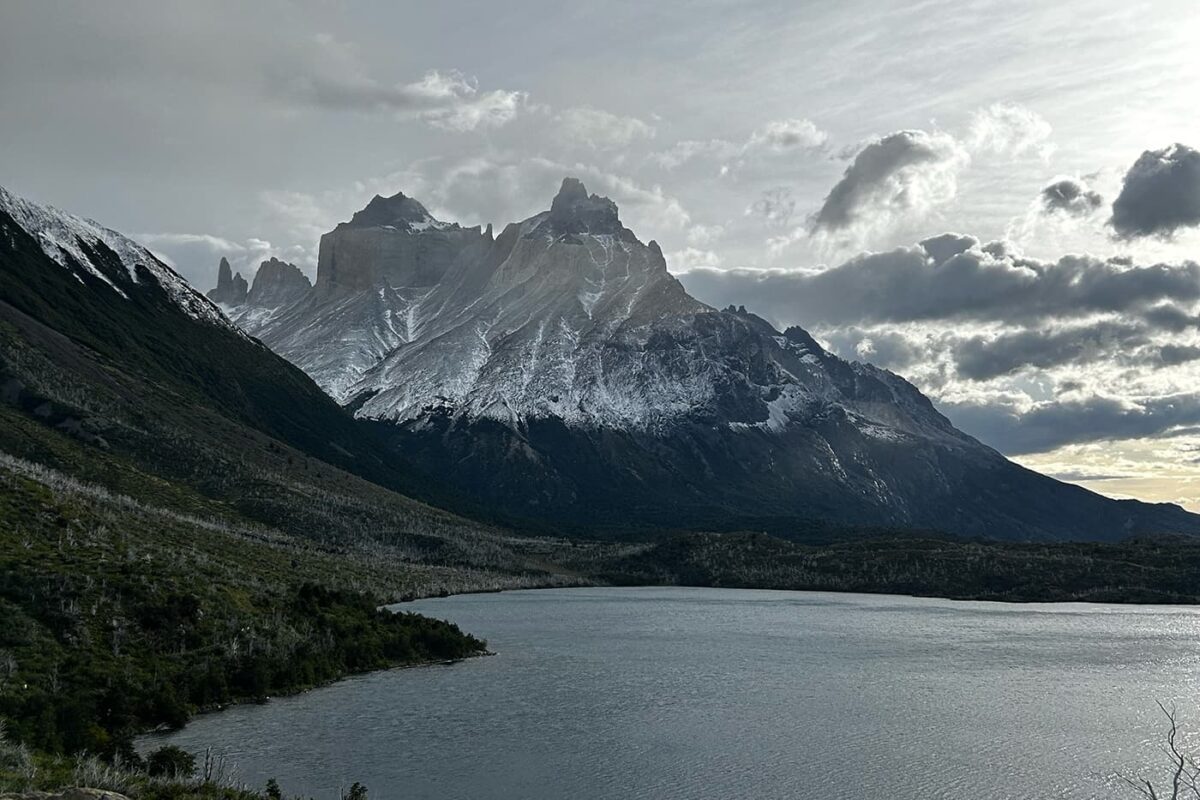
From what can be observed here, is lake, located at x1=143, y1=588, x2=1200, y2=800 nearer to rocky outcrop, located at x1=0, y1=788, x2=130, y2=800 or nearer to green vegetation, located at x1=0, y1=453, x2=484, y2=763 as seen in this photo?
green vegetation, located at x1=0, y1=453, x2=484, y2=763

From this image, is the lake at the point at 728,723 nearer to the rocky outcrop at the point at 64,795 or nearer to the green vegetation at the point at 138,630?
the green vegetation at the point at 138,630

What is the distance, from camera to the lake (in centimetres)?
6138

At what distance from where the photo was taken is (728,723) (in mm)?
79688

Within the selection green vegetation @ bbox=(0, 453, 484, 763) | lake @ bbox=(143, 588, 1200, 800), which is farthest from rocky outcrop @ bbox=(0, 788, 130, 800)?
green vegetation @ bbox=(0, 453, 484, 763)

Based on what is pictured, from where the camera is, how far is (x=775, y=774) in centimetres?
6334

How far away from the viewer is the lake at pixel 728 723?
2416 inches

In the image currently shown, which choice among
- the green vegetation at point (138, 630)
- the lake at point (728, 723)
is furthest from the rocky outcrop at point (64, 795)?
the green vegetation at point (138, 630)

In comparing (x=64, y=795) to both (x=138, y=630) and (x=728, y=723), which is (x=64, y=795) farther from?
(x=728, y=723)

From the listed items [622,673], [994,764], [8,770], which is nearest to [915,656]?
[622,673]

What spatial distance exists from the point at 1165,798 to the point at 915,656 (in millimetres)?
66492

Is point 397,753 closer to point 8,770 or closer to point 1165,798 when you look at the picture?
point 8,770

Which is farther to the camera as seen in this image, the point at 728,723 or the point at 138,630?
the point at 728,723

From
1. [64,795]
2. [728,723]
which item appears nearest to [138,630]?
[64,795]

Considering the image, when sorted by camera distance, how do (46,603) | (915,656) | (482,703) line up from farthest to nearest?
1. (915,656)
2. (482,703)
3. (46,603)
